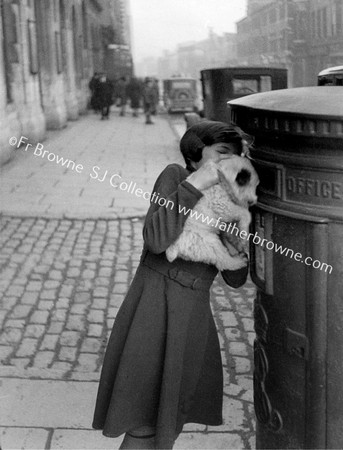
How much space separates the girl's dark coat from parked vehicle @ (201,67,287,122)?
1095 cm

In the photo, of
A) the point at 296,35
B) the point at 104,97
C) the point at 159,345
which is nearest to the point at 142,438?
→ the point at 159,345

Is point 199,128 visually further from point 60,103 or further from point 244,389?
point 60,103

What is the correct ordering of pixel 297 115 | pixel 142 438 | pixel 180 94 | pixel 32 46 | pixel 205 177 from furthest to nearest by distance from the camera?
pixel 180 94, pixel 32 46, pixel 142 438, pixel 205 177, pixel 297 115

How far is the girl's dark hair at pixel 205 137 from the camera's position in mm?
2398

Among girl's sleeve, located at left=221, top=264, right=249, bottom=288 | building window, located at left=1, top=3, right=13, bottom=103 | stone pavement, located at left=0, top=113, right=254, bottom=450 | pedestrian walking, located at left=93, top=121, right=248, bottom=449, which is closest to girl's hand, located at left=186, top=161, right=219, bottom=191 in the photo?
pedestrian walking, located at left=93, top=121, right=248, bottom=449

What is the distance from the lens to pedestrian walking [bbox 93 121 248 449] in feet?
7.94

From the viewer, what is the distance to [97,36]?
39.8 meters

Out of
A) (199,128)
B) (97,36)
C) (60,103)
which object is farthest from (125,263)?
(97,36)

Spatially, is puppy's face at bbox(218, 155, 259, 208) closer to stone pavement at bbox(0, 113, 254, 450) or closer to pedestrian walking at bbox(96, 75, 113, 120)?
stone pavement at bbox(0, 113, 254, 450)

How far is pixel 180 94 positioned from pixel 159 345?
27.4 metres

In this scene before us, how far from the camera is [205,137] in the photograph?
2.42 metres

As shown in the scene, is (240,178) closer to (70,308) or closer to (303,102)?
(303,102)

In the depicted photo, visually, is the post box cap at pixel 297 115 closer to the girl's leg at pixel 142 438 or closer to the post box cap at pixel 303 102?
the post box cap at pixel 303 102

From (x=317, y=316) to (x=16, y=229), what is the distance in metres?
5.36
